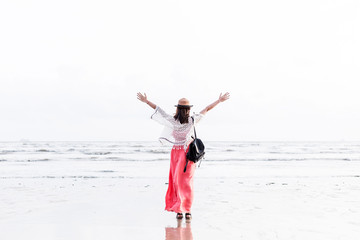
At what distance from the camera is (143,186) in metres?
9.64

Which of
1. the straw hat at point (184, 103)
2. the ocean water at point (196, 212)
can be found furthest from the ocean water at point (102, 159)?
the ocean water at point (196, 212)

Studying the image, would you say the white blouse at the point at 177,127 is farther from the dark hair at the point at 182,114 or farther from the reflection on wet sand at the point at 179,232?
the reflection on wet sand at the point at 179,232

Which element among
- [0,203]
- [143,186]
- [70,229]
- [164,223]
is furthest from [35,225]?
[143,186]

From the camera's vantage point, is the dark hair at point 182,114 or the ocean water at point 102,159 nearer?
the dark hair at point 182,114

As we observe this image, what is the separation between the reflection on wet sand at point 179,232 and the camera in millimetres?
4654

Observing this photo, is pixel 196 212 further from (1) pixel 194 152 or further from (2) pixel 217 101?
(2) pixel 217 101

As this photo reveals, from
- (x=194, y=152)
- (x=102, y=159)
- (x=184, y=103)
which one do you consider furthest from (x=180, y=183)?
(x=102, y=159)

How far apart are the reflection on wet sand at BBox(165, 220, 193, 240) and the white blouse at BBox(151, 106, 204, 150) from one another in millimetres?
1135

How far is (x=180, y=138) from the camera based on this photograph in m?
5.94

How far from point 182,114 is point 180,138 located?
364 millimetres

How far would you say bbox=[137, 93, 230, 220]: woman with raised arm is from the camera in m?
5.83

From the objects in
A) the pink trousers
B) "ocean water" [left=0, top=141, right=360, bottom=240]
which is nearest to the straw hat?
the pink trousers

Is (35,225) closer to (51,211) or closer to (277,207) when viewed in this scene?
(51,211)

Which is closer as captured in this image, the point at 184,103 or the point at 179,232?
the point at 179,232
